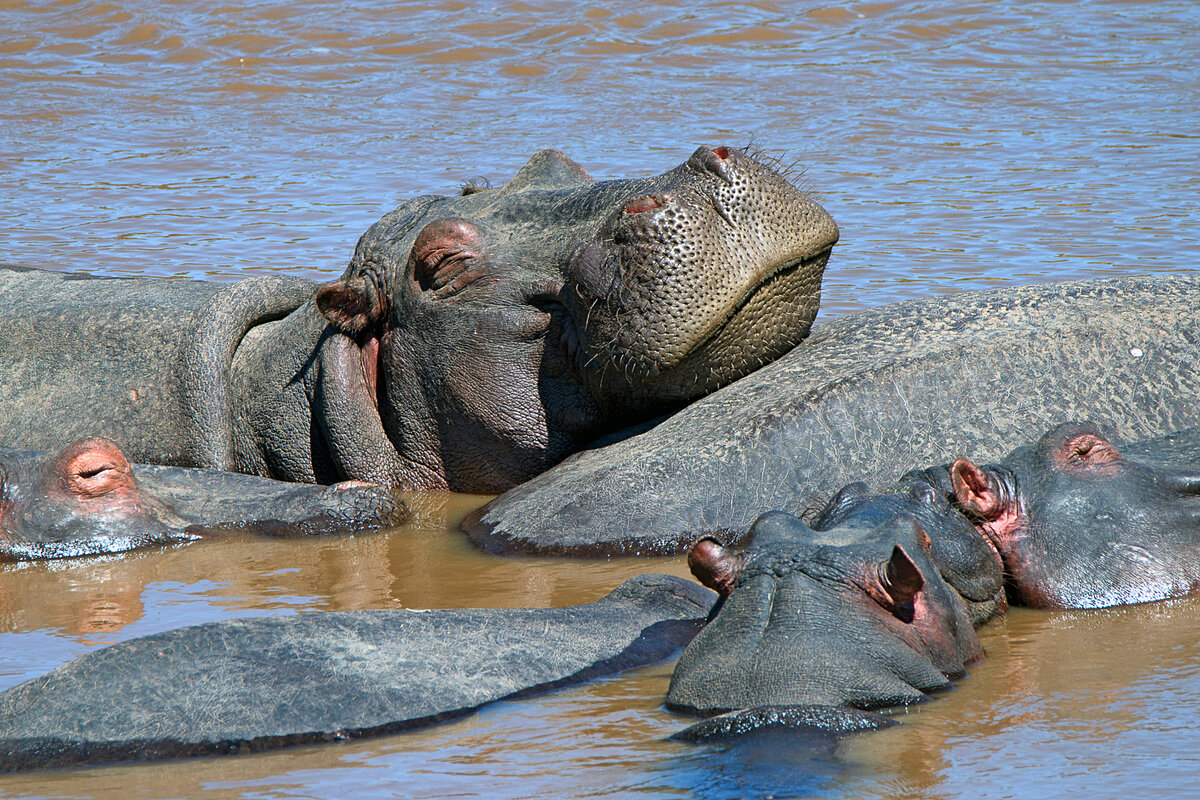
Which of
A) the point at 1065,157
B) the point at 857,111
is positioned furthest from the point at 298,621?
the point at 857,111

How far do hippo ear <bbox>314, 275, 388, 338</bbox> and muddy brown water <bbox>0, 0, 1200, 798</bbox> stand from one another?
30.9 inches

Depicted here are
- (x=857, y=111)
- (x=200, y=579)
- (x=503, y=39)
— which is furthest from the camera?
→ (x=503, y=39)

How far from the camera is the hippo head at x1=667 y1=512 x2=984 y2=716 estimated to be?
3.90 m

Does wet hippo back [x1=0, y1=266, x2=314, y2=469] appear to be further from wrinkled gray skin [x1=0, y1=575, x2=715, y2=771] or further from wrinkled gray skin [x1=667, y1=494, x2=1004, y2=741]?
wrinkled gray skin [x1=667, y1=494, x2=1004, y2=741]

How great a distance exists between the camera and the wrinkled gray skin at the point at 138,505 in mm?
6062

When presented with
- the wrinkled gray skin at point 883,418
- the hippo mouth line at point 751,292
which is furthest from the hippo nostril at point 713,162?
the wrinkled gray skin at point 883,418

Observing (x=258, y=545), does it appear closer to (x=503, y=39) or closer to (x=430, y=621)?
(x=430, y=621)

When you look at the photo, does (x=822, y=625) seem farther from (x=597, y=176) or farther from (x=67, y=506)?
(x=597, y=176)

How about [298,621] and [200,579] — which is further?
[200,579]

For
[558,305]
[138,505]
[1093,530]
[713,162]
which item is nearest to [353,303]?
[558,305]

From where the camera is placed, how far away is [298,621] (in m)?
4.31

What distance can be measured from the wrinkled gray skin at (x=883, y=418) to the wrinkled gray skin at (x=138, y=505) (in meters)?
0.70

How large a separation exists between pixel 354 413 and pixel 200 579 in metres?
1.14

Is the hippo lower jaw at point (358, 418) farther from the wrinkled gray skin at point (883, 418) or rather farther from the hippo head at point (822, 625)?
the hippo head at point (822, 625)
